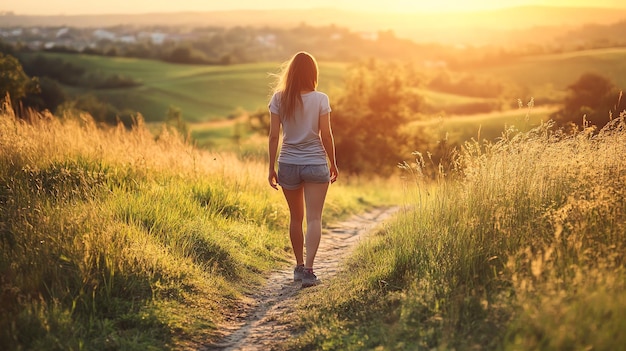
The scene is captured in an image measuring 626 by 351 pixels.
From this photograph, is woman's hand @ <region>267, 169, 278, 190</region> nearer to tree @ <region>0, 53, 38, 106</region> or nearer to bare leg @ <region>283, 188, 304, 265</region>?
bare leg @ <region>283, 188, 304, 265</region>

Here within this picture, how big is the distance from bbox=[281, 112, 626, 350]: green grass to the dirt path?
25 centimetres

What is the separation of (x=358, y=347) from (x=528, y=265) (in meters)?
1.63

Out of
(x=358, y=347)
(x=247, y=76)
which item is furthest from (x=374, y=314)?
(x=247, y=76)

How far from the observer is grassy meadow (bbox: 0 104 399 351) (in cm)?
536

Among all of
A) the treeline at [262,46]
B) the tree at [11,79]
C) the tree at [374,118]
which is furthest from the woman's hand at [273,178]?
the treeline at [262,46]

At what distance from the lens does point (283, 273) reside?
8594 millimetres

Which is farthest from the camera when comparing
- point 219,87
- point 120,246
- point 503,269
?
point 219,87

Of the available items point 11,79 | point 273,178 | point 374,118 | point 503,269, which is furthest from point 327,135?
point 374,118

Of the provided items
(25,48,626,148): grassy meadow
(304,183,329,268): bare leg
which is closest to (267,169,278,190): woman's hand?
(304,183,329,268): bare leg

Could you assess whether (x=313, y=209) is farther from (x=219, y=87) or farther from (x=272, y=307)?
(x=219, y=87)

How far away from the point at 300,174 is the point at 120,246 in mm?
2115

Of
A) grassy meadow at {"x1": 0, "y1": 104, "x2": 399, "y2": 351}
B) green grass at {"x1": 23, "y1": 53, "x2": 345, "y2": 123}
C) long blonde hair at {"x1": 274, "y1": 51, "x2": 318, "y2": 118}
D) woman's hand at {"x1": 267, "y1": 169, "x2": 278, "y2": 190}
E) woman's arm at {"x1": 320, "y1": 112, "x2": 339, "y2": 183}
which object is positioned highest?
long blonde hair at {"x1": 274, "y1": 51, "x2": 318, "y2": 118}

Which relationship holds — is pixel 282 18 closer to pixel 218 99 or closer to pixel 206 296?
pixel 218 99

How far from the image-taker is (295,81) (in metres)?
6.98
